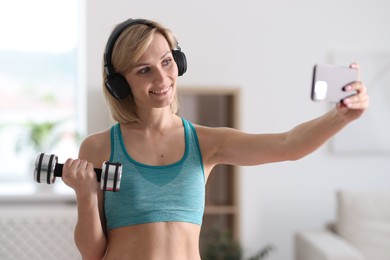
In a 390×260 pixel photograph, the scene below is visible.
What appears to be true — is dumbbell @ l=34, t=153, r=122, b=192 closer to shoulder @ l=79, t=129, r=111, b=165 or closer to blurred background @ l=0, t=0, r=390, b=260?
shoulder @ l=79, t=129, r=111, b=165

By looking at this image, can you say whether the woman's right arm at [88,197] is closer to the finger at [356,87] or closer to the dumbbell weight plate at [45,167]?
the dumbbell weight plate at [45,167]

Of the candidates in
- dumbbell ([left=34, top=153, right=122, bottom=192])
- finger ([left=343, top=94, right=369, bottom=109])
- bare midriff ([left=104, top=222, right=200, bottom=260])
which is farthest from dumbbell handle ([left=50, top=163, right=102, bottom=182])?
finger ([left=343, top=94, right=369, bottom=109])

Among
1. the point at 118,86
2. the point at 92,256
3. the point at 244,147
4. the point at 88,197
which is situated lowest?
the point at 92,256

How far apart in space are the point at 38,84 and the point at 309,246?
196 centimetres

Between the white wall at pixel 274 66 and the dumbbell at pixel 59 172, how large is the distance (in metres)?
2.38

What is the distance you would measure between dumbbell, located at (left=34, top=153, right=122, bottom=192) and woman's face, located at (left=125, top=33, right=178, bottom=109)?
187mm

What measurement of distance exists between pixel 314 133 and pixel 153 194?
0.36 m

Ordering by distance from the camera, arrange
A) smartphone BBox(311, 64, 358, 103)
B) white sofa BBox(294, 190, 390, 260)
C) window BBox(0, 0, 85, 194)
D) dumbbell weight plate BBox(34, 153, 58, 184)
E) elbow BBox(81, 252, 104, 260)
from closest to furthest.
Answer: smartphone BBox(311, 64, 358, 103) → dumbbell weight plate BBox(34, 153, 58, 184) → elbow BBox(81, 252, 104, 260) → white sofa BBox(294, 190, 390, 260) → window BBox(0, 0, 85, 194)

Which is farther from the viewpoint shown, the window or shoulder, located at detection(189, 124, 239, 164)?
the window

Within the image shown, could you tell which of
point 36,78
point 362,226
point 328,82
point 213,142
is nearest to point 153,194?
point 213,142

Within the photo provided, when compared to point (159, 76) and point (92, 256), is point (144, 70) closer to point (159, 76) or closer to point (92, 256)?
point (159, 76)

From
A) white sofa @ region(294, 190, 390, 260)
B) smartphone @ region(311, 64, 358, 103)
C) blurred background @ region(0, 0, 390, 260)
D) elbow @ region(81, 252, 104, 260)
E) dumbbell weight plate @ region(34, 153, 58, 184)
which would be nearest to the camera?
smartphone @ region(311, 64, 358, 103)

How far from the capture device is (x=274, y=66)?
152 inches

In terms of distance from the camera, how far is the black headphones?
139cm
